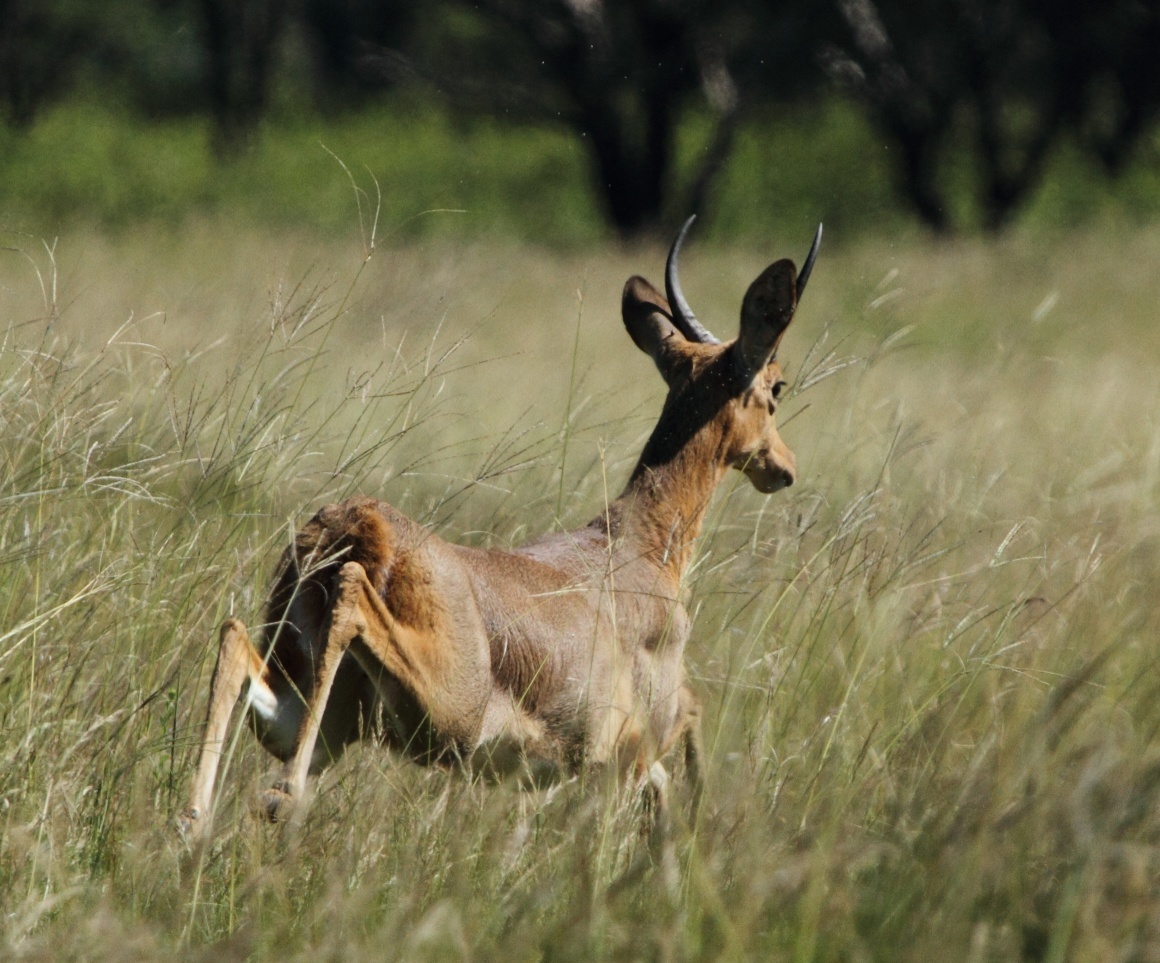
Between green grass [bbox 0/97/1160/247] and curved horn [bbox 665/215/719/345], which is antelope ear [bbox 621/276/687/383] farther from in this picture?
green grass [bbox 0/97/1160/247]

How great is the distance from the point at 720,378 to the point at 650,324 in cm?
31

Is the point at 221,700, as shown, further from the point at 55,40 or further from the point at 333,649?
the point at 55,40

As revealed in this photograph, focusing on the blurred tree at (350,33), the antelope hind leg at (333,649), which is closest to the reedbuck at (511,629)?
the antelope hind leg at (333,649)

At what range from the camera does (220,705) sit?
316 cm

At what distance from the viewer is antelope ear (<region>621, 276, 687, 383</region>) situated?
4.54 m

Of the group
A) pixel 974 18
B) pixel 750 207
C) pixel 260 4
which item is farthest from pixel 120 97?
pixel 974 18

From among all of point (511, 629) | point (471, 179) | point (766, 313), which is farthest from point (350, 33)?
point (511, 629)

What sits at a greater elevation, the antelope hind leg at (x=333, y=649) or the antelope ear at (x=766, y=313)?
the antelope ear at (x=766, y=313)

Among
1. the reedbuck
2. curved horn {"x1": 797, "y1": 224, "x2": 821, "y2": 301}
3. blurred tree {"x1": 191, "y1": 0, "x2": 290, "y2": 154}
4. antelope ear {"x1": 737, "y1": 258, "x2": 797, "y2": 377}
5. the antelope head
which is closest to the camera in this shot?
the reedbuck

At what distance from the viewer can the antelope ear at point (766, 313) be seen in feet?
13.2

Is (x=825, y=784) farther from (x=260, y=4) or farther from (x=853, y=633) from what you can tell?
(x=260, y=4)

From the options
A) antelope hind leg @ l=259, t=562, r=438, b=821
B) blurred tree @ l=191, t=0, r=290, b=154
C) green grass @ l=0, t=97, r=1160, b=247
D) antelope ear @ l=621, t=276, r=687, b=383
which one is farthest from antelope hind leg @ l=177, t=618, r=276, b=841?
blurred tree @ l=191, t=0, r=290, b=154

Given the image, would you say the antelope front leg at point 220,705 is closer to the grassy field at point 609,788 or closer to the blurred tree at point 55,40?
the grassy field at point 609,788

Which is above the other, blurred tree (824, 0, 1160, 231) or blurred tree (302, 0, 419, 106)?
blurred tree (824, 0, 1160, 231)
